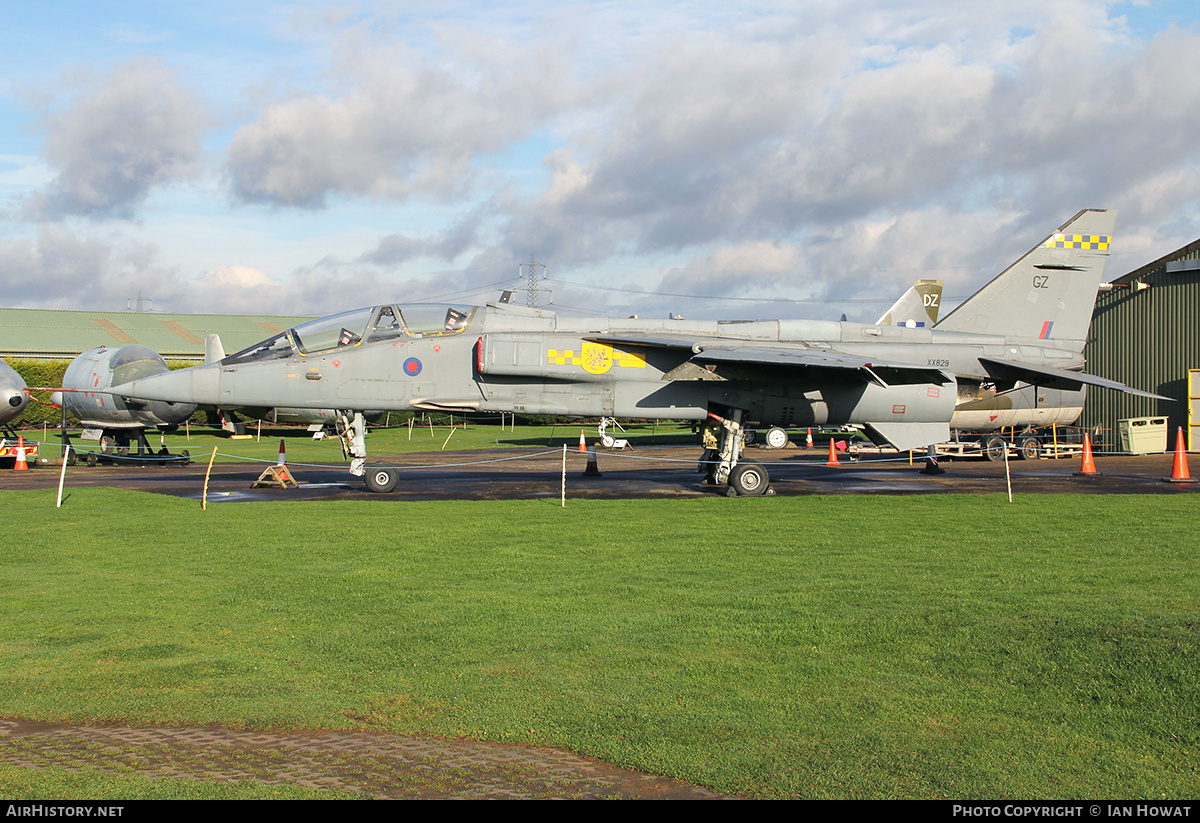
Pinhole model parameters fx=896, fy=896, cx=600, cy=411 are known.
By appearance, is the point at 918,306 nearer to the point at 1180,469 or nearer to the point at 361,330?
the point at 1180,469

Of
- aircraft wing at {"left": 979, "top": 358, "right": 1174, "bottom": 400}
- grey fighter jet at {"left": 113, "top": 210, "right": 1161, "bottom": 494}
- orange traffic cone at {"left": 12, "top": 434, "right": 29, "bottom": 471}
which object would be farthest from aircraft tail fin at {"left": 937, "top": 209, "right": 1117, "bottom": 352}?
orange traffic cone at {"left": 12, "top": 434, "right": 29, "bottom": 471}

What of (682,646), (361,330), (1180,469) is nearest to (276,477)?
(361,330)

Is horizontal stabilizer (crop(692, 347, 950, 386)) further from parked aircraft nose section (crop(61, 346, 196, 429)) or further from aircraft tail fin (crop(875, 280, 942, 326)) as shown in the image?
parked aircraft nose section (crop(61, 346, 196, 429))

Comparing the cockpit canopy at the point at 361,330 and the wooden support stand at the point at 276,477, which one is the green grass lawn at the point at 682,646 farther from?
the wooden support stand at the point at 276,477

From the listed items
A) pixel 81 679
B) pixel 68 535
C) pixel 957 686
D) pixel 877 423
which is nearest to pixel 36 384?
pixel 68 535

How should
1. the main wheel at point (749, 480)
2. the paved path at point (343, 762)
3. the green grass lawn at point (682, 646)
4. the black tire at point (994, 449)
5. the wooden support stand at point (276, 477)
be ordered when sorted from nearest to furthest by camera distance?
1. the paved path at point (343, 762)
2. the green grass lawn at point (682, 646)
3. the main wheel at point (749, 480)
4. the wooden support stand at point (276, 477)
5. the black tire at point (994, 449)

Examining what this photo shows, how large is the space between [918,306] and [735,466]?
20719 mm

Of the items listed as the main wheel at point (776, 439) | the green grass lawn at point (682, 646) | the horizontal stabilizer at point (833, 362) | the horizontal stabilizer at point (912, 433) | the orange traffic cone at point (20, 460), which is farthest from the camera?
the main wheel at point (776, 439)

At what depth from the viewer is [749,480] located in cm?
1734

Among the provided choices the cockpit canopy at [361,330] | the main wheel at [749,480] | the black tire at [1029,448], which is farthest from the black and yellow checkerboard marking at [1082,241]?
the black tire at [1029,448]

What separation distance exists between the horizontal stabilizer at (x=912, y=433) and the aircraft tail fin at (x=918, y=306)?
53.8 feet

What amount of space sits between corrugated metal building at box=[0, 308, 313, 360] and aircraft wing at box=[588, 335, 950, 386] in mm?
57377

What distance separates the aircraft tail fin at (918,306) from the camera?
3433cm
